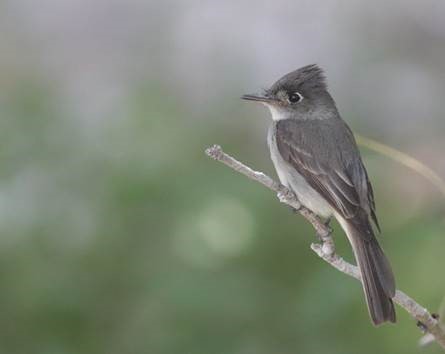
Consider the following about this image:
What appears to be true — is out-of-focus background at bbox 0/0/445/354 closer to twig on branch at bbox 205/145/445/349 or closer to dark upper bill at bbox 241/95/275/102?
dark upper bill at bbox 241/95/275/102

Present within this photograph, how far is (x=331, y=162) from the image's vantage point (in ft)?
13.6

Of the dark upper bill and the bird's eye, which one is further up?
the dark upper bill

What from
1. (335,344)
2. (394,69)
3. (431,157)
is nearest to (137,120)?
(335,344)

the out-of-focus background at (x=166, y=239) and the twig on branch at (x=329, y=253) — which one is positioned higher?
the twig on branch at (x=329, y=253)

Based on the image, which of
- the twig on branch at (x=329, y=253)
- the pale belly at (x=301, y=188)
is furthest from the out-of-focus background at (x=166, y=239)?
the twig on branch at (x=329, y=253)

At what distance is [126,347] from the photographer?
425 centimetres

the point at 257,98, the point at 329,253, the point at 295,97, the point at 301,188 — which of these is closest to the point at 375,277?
the point at 329,253

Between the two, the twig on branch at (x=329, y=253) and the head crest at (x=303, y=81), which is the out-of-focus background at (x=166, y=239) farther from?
the twig on branch at (x=329, y=253)

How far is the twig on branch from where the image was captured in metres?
2.73

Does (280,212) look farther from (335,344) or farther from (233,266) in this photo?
(335,344)

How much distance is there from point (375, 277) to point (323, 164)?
0.78 m

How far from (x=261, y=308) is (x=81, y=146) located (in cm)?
129

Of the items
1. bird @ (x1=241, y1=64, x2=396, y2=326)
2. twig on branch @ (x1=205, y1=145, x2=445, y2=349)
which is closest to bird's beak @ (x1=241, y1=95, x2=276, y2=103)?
bird @ (x1=241, y1=64, x2=396, y2=326)

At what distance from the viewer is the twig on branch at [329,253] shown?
8.97 feet
